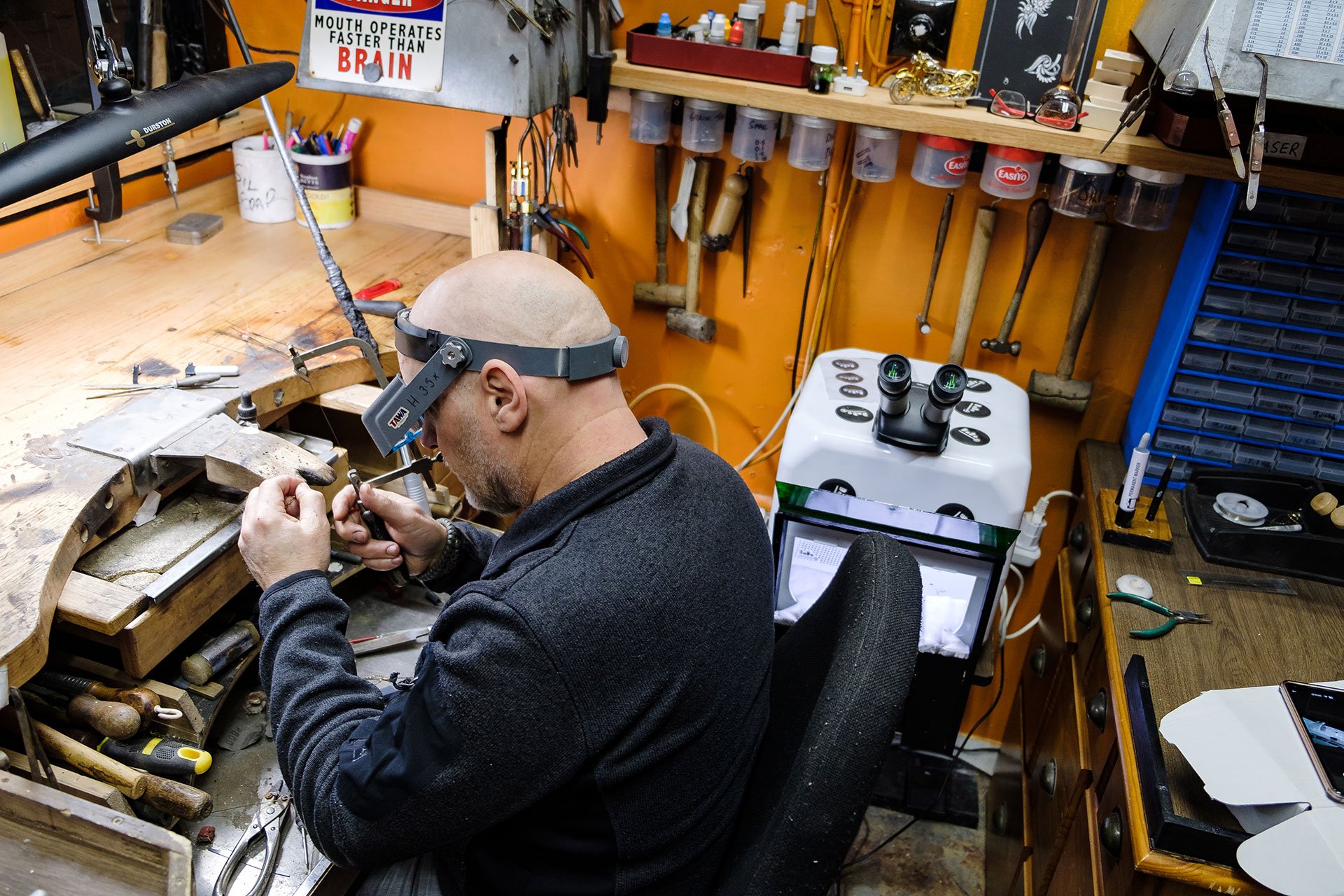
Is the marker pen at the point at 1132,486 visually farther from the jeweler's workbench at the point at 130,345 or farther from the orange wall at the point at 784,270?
the jeweler's workbench at the point at 130,345

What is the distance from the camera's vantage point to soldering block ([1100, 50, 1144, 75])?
1660 millimetres

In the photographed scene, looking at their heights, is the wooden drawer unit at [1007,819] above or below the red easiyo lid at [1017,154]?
below

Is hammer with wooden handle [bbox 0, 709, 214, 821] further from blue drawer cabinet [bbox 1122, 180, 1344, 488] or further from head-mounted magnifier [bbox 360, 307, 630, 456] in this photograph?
blue drawer cabinet [bbox 1122, 180, 1344, 488]

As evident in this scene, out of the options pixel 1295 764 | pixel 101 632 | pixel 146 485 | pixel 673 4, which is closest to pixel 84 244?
pixel 146 485

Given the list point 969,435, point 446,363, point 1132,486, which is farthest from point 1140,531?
point 446,363

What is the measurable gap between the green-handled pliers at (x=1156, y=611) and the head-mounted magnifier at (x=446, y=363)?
2.97ft

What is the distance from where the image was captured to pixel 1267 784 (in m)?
1.08

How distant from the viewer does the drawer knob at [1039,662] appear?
1977 mm

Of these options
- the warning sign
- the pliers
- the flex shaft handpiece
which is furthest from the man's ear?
the warning sign

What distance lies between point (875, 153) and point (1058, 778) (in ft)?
3.89

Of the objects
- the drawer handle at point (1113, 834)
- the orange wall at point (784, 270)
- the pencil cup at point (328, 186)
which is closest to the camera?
the drawer handle at point (1113, 834)

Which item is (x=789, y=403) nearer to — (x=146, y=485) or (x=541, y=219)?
(x=541, y=219)

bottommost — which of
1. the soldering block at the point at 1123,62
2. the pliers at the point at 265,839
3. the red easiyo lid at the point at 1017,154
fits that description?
the pliers at the point at 265,839

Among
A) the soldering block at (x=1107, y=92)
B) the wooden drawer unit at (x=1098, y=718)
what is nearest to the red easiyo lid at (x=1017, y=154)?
the soldering block at (x=1107, y=92)
